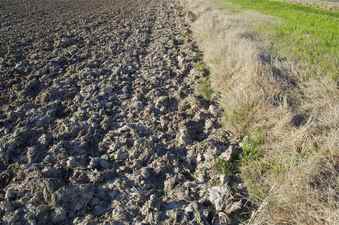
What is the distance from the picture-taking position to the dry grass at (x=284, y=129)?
3514mm

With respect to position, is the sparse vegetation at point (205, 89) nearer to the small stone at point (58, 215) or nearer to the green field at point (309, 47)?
the green field at point (309, 47)

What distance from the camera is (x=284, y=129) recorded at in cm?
495

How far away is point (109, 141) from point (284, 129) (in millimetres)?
2566

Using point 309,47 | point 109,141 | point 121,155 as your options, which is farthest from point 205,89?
point 309,47

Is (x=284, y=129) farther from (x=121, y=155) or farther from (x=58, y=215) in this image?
(x=58, y=215)

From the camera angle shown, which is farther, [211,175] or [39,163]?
[39,163]

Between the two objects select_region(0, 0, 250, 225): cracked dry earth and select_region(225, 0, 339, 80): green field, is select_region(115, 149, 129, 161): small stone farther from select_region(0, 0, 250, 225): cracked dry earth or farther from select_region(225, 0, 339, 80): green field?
select_region(225, 0, 339, 80): green field

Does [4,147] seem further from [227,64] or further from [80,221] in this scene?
[227,64]

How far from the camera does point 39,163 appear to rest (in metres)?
5.01

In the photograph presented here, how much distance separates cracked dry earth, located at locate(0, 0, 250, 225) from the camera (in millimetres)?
4100

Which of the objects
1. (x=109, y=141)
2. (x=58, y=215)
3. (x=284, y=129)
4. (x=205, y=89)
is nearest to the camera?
(x=58, y=215)

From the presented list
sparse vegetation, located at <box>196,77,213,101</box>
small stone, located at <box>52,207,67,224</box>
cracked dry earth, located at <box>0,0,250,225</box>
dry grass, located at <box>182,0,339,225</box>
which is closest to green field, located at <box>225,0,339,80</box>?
dry grass, located at <box>182,0,339,225</box>

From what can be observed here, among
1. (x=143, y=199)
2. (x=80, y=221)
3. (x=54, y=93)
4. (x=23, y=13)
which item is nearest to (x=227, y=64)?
(x=54, y=93)

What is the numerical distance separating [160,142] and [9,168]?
214 cm
